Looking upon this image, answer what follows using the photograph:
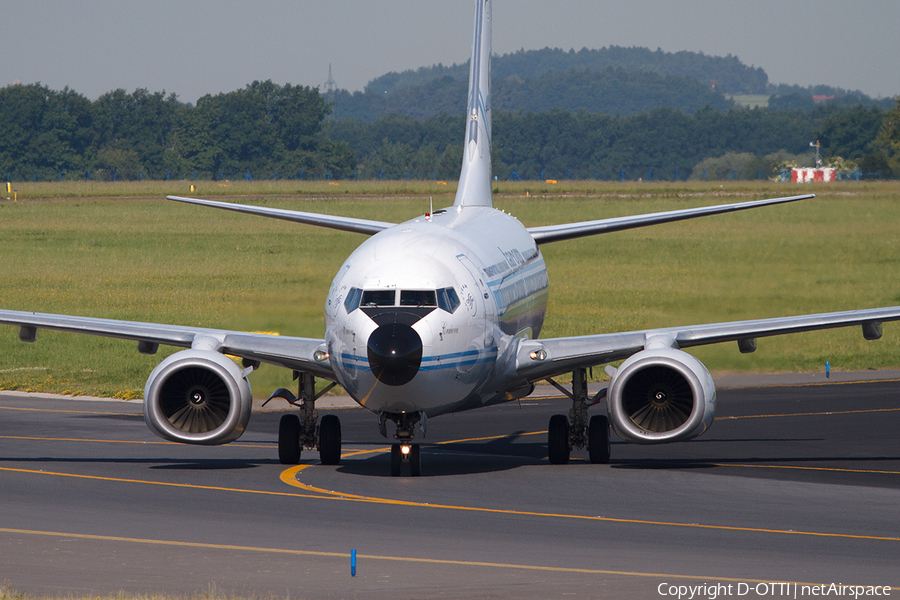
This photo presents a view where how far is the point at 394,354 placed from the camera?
2095 cm

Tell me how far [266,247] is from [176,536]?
224 ft

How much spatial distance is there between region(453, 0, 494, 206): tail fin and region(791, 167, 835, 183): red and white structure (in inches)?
5289

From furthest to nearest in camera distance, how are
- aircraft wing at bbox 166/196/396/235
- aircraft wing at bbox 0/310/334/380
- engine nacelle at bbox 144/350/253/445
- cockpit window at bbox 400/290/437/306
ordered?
1. aircraft wing at bbox 166/196/396/235
2. aircraft wing at bbox 0/310/334/380
3. engine nacelle at bbox 144/350/253/445
4. cockpit window at bbox 400/290/437/306

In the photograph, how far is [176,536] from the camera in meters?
18.3

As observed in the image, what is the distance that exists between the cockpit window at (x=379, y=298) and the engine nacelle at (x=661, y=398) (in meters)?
4.45

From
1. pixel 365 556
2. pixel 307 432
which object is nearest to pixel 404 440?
pixel 307 432

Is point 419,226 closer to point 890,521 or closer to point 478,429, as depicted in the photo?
point 478,429

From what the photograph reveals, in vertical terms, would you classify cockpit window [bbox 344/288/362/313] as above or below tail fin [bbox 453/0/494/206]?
below

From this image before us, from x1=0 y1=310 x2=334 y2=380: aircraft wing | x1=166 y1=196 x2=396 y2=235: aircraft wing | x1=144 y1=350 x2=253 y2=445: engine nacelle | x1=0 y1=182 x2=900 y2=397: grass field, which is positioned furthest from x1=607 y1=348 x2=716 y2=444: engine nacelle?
x1=0 y1=182 x2=900 y2=397: grass field

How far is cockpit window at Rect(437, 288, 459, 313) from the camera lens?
22.2m

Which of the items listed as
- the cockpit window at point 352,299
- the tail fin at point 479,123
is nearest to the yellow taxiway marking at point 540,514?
the cockpit window at point 352,299

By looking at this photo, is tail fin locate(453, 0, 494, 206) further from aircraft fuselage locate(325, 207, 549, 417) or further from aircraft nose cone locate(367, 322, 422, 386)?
aircraft nose cone locate(367, 322, 422, 386)

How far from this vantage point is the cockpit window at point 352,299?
22156 mm

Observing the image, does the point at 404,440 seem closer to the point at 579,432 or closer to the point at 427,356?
the point at 427,356
